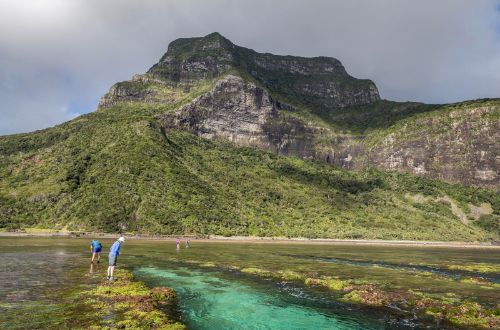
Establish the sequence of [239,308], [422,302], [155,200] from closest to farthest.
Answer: [239,308]
[422,302]
[155,200]

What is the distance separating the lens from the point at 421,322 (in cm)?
2483

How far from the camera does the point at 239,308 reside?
27.8 metres

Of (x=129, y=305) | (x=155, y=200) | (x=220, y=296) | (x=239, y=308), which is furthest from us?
(x=155, y=200)

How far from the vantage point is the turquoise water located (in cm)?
2396

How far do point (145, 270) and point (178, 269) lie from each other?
4244 millimetres

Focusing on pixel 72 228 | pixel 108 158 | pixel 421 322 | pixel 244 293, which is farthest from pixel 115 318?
pixel 108 158

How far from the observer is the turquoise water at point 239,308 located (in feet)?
78.6

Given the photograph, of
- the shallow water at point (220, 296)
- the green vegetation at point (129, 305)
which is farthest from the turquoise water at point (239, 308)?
the green vegetation at point (129, 305)

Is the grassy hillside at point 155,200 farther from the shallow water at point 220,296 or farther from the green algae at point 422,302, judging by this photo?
the green algae at point 422,302

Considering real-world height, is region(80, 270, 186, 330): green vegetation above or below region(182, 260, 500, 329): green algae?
above

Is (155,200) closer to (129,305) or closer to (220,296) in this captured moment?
(220,296)

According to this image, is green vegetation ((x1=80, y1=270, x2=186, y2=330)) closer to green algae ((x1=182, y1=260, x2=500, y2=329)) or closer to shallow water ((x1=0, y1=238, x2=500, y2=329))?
shallow water ((x1=0, y1=238, x2=500, y2=329))

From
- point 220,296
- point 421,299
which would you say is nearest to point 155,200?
point 220,296

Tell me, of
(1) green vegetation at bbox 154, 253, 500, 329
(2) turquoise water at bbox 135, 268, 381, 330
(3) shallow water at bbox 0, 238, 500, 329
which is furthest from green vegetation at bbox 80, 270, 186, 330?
(1) green vegetation at bbox 154, 253, 500, 329
